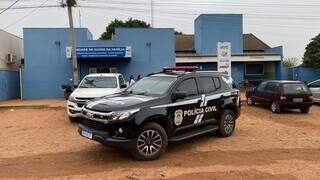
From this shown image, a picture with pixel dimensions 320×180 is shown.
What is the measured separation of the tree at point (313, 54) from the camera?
121 ft

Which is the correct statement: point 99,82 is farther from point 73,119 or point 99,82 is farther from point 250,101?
point 250,101

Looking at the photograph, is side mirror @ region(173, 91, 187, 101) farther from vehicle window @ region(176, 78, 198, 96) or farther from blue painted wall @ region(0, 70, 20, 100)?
blue painted wall @ region(0, 70, 20, 100)

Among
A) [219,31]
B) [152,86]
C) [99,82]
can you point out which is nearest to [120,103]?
[152,86]

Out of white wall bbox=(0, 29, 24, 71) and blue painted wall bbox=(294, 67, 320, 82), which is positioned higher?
white wall bbox=(0, 29, 24, 71)

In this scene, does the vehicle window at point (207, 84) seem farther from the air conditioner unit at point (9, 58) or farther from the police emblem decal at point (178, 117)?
the air conditioner unit at point (9, 58)

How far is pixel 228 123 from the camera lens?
1207cm

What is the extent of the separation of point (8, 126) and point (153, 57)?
17022mm

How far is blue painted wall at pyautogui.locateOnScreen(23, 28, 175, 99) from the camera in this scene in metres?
29.8

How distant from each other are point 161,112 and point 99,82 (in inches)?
287

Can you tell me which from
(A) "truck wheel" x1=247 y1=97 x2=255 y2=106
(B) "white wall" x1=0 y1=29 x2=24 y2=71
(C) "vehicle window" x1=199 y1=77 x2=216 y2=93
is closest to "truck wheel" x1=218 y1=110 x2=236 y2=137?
(C) "vehicle window" x1=199 y1=77 x2=216 y2=93

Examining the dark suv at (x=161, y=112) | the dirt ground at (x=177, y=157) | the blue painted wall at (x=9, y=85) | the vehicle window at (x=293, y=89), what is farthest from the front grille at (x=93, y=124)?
the blue painted wall at (x=9, y=85)

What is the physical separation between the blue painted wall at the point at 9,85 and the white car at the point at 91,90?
1424 centimetres

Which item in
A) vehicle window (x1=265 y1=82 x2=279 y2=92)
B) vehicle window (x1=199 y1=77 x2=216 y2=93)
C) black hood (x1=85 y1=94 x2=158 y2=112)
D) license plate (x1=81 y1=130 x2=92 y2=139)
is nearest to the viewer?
black hood (x1=85 y1=94 x2=158 y2=112)

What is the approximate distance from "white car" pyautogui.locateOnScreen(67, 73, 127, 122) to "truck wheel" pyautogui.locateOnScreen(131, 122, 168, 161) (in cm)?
555
